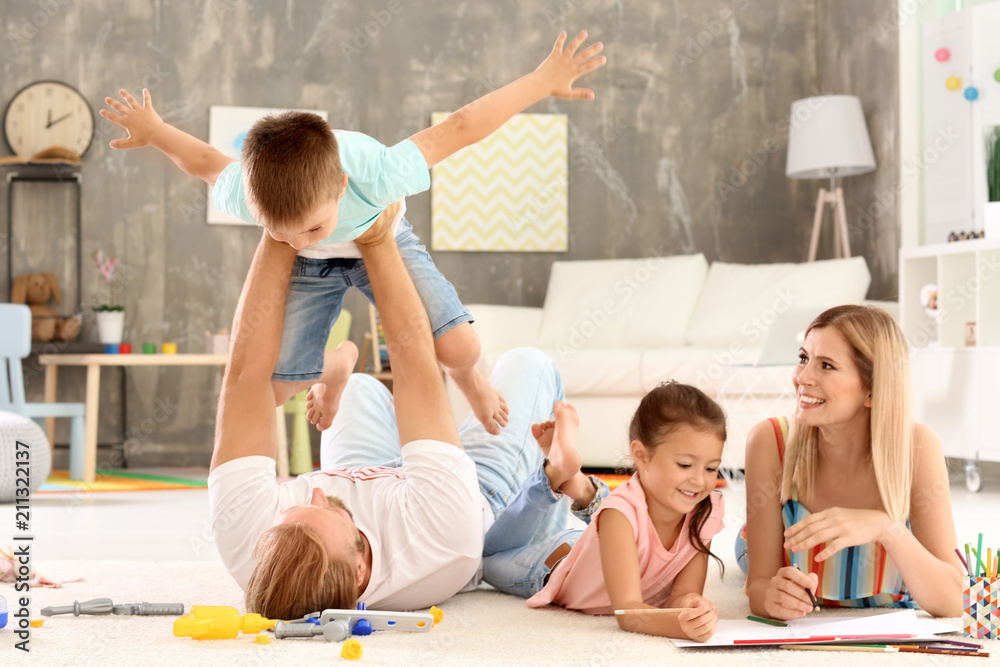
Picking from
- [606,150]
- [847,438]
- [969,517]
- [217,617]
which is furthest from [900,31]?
[217,617]

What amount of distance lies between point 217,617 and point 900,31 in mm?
4059

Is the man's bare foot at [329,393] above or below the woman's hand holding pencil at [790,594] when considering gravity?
above

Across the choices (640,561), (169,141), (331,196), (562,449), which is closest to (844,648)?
(640,561)

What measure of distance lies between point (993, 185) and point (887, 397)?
8.78ft

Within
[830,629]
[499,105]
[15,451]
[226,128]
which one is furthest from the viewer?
[226,128]

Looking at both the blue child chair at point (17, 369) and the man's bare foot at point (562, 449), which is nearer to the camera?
the man's bare foot at point (562, 449)

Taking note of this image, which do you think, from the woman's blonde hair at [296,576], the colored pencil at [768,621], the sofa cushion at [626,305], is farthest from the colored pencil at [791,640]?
the sofa cushion at [626,305]

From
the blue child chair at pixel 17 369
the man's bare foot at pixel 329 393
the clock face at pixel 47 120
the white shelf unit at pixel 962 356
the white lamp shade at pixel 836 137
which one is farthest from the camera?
the clock face at pixel 47 120

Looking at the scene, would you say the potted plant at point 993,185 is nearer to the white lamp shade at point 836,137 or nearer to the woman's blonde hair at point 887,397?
the white lamp shade at point 836,137

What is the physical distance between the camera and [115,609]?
1609 millimetres

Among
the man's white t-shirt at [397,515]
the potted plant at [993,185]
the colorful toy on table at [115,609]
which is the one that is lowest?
the colorful toy on table at [115,609]

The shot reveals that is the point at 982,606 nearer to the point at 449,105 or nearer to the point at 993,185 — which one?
the point at 993,185

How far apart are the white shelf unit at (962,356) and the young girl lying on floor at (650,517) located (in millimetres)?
2292

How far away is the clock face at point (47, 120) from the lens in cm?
493
